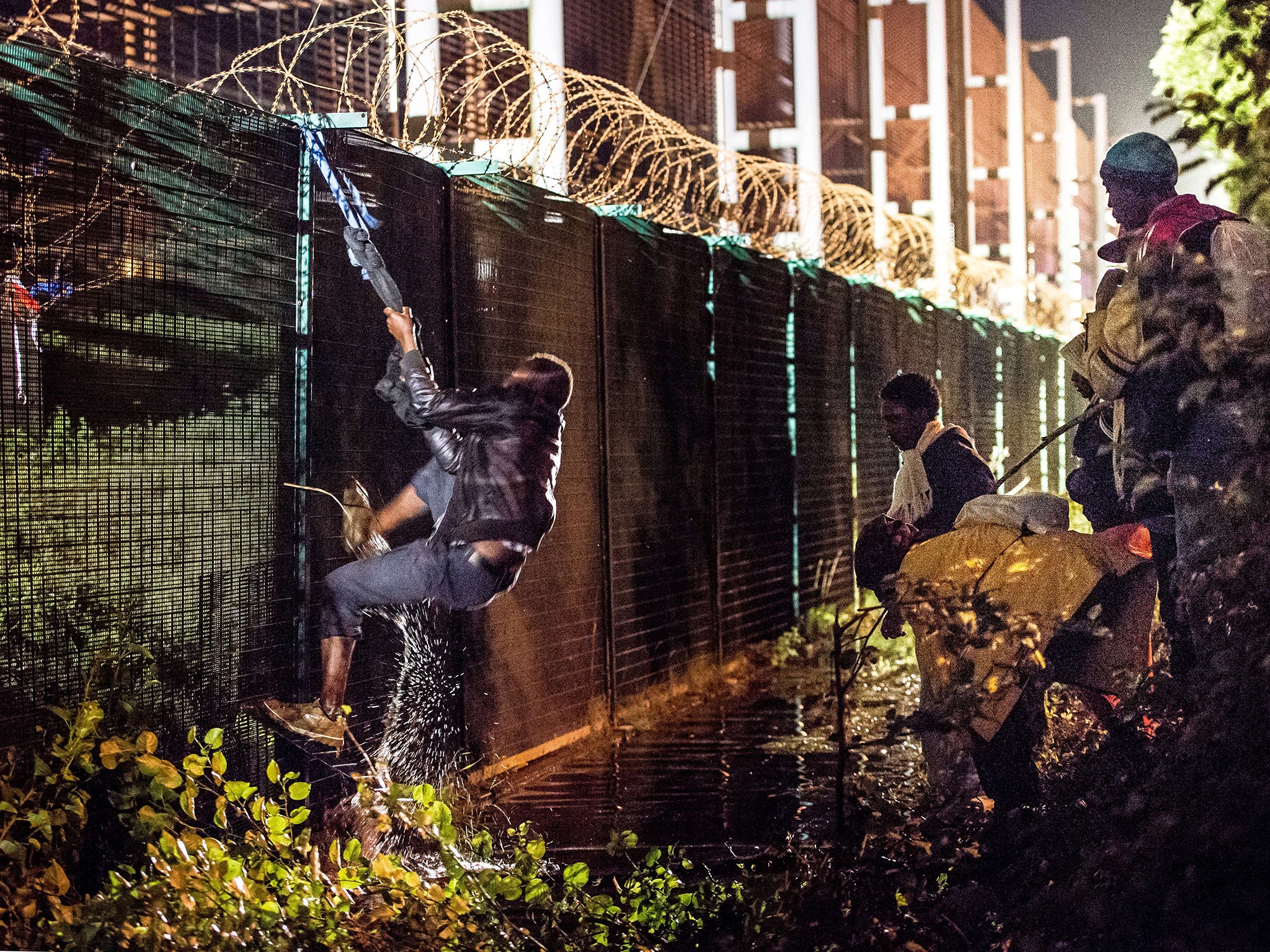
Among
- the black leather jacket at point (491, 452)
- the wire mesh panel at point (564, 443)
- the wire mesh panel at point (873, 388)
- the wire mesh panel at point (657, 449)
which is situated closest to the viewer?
the wire mesh panel at point (873, 388)

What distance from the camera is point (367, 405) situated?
5.32 meters

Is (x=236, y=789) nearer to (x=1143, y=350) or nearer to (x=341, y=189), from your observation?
(x=341, y=189)

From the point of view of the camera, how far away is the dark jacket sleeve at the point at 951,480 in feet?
15.9

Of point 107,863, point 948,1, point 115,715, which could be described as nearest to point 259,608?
point 115,715

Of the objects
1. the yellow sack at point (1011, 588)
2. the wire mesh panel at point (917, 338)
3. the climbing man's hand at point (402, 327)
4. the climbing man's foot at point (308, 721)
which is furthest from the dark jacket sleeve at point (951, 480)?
the climbing man's foot at point (308, 721)

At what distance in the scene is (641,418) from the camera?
7.48 m

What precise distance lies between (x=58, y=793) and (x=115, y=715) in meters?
0.29

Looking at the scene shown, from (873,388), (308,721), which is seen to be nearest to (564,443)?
(873,388)

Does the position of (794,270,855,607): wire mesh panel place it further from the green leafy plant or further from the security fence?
the green leafy plant

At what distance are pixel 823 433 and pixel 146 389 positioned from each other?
3.29m

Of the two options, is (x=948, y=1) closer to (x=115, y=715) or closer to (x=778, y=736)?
(x=778, y=736)

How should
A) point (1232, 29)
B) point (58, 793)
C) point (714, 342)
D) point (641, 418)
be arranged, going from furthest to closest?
point (714, 342)
point (641, 418)
point (1232, 29)
point (58, 793)

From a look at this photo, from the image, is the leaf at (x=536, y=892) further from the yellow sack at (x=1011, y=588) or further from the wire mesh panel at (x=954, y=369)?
the wire mesh panel at (x=954, y=369)

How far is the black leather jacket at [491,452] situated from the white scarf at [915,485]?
161cm
